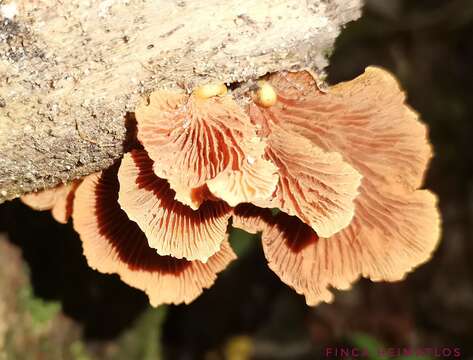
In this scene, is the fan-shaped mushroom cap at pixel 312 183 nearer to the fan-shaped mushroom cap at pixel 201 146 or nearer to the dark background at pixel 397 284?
the fan-shaped mushroom cap at pixel 201 146

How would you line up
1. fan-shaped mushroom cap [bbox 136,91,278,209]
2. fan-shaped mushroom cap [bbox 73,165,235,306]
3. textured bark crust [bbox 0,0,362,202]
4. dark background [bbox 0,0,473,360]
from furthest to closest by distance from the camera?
dark background [bbox 0,0,473,360], fan-shaped mushroom cap [bbox 73,165,235,306], fan-shaped mushroom cap [bbox 136,91,278,209], textured bark crust [bbox 0,0,362,202]

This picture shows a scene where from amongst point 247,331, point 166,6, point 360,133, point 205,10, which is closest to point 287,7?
point 205,10

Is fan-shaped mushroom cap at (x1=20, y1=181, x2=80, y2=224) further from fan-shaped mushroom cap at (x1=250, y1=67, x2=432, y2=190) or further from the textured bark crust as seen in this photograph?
fan-shaped mushroom cap at (x1=250, y1=67, x2=432, y2=190)

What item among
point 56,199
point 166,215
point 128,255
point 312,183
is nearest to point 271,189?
point 312,183

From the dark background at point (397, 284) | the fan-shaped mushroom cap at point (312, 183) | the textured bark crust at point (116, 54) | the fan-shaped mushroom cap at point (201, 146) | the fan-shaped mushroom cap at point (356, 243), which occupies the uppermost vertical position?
the textured bark crust at point (116, 54)

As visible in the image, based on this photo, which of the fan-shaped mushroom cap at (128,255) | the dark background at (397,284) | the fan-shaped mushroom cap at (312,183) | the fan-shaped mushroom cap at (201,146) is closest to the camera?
the fan-shaped mushroom cap at (201,146)

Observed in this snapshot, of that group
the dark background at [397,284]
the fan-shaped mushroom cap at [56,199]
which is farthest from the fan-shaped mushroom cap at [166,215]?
the dark background at [397,284]

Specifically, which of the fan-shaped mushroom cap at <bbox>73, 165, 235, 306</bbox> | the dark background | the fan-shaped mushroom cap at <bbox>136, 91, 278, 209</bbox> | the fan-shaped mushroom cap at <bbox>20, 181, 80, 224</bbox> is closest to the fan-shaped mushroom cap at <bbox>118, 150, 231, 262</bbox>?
the fan-shaped mushroom cap at <bbox>136, 91, 278, 209</bbox>

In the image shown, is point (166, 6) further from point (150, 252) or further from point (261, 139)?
point (150, 252)
